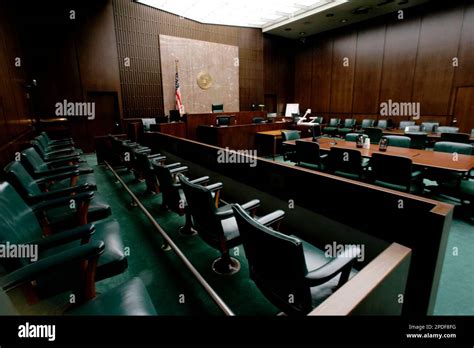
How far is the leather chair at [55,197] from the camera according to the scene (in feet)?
6.17

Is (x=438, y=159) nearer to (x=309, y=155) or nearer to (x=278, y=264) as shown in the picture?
(x=309, y=155)

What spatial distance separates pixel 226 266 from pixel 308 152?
2583 millimetres

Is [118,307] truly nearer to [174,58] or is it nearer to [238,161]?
[238,161]

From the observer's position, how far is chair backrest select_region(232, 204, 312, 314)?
3.67 feet

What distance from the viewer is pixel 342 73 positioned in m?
10.7

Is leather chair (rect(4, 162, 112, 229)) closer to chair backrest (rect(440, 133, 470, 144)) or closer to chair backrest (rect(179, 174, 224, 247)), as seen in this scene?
chair backrest (rect(179, 174, 224, 247))

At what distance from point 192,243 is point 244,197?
2.45 ft

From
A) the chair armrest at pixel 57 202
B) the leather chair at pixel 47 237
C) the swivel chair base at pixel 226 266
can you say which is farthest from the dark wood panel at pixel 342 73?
the leather chair at pixel 47 237

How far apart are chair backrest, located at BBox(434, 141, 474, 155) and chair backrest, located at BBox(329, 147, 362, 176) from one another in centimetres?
158

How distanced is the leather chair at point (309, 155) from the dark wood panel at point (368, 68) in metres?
7.32

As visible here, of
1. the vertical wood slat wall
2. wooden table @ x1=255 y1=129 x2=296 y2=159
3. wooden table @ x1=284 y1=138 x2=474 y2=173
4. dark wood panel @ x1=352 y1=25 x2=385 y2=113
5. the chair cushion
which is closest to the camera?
the chair cushion

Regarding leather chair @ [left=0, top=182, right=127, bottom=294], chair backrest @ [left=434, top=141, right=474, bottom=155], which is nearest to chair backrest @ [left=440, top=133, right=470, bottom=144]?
chair backrest @ [left=434, top=141, right=474, bottom=155]

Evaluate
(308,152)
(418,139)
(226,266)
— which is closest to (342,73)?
(418,139)

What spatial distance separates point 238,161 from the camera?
8.95 ft
